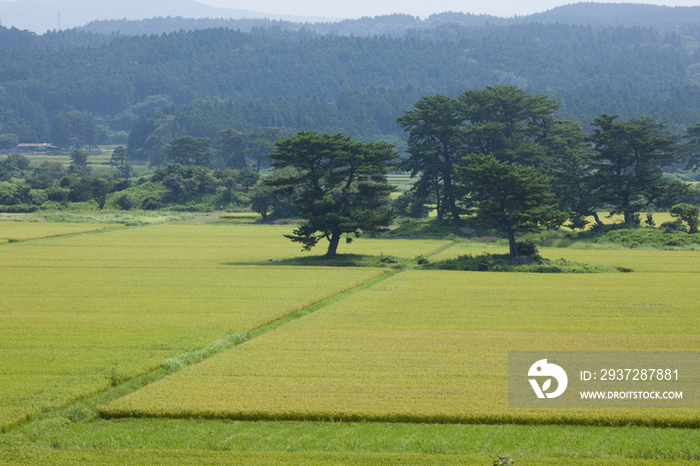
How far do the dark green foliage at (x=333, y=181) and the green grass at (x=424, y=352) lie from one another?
503 inches

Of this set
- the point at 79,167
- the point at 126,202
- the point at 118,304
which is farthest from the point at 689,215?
the point at 79,167

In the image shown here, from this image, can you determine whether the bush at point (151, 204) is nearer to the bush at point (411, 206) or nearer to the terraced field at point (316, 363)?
the bush at point (411, 206)

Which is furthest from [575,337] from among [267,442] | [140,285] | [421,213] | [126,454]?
[421,213]

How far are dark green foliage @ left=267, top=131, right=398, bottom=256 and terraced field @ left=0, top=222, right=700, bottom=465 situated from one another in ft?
24.5

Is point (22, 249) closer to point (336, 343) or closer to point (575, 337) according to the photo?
point (336, 343)

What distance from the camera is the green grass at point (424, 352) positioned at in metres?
15.9

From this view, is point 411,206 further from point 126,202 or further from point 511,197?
point 126,202

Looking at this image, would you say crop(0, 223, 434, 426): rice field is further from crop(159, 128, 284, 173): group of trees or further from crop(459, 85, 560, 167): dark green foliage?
crop(159, 128, 284, 173): group of trees

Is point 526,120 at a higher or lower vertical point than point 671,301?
higher

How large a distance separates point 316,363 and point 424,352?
162 inches

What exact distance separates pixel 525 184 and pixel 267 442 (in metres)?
38.0

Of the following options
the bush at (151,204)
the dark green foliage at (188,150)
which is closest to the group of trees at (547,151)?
the bush at (151,204)

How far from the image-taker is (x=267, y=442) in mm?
14398

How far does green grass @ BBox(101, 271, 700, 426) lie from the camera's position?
15883mm
